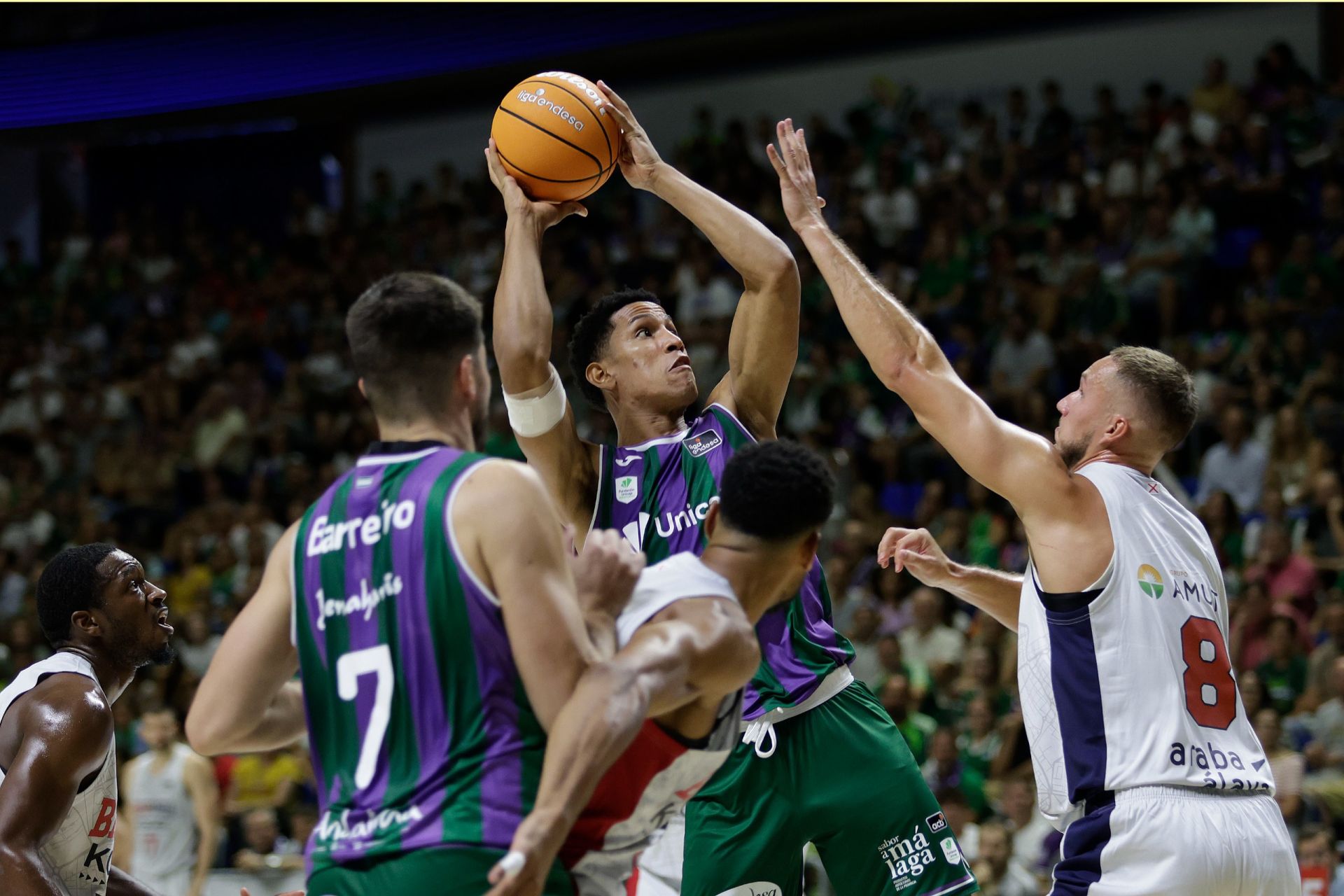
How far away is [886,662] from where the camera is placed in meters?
11.2

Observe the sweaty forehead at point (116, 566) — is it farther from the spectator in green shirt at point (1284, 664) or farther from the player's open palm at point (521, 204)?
the spectator in green shirt at point (1284, 664)

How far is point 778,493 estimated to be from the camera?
3.43 metres

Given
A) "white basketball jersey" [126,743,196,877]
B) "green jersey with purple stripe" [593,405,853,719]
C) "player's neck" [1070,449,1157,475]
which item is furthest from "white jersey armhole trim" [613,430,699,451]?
"white basketball jersey" [126,743,196,877]

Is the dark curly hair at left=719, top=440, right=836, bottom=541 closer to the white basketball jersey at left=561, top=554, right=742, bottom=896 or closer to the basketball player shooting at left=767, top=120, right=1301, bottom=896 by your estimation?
the white basketball jersey at left=561, top=554, right=742, bottom=896

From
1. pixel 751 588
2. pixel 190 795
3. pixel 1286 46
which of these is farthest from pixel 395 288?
pixel 1286 46

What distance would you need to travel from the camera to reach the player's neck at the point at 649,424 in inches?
209

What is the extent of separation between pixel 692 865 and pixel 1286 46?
42.3ft

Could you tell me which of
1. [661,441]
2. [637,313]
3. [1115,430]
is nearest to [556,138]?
[637,313]

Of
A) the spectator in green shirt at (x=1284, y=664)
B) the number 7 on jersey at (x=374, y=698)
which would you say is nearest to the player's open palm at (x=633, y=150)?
the number 7 on jersey at (x=374, y=698)

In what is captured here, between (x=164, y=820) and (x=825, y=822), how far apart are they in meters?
6.86

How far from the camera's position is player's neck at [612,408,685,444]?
5.30 meters

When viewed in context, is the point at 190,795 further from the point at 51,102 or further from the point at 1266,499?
the point at 1266,499

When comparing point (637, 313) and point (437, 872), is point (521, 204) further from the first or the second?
point (437, 872)

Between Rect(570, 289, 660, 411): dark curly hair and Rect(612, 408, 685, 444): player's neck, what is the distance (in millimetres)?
187
